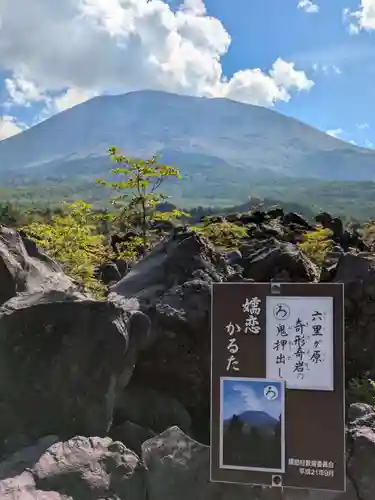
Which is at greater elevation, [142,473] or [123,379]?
[123,379]

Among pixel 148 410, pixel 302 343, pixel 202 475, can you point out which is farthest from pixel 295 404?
pixel 148 410

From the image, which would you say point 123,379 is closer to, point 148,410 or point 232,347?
point 148,410

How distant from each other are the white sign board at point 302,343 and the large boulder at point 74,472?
1.13 metres

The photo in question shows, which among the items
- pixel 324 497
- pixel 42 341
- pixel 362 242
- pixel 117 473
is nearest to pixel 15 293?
pixel 42 341

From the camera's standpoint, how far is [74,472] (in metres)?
3.74

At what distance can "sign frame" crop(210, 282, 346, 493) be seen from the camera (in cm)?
330

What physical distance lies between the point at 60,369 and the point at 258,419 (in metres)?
1.60

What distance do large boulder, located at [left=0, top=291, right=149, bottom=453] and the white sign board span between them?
1.37m

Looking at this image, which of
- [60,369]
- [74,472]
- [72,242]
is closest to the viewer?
[74,472]

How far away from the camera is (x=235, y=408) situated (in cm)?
341

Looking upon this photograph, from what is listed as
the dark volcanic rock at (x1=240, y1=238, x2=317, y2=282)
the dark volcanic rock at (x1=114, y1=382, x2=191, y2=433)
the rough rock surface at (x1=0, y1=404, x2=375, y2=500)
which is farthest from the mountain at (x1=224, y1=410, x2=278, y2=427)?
the dark volcanic rock at (x1=240, y1=238, x2=317, y2=282)

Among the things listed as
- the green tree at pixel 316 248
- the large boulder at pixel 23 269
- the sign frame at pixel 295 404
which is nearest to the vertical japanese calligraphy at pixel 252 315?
the sign frame at pixel 295 404

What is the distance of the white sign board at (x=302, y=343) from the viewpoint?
11.1 feet

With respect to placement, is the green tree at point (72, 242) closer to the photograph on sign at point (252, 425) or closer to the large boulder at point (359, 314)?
the large boulder at point (359, 314)
